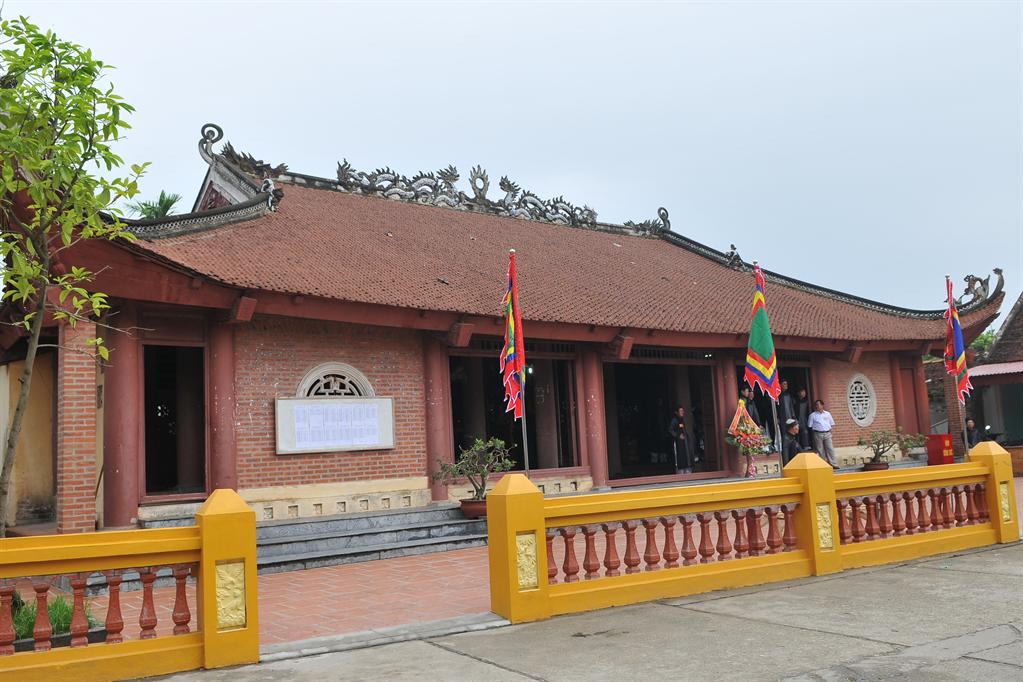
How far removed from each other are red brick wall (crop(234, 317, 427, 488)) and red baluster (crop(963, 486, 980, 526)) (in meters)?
6.50

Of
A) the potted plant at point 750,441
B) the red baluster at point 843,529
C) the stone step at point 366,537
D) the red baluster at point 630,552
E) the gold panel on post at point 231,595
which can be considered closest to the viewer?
the gold panel on post at point 231,595

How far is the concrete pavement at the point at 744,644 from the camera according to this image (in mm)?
4516

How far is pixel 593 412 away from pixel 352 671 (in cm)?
896

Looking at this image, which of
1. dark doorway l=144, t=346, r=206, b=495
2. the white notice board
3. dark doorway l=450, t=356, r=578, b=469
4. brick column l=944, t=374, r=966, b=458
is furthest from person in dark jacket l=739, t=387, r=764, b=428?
dark doorway l=144, t=346, r=206, b=495

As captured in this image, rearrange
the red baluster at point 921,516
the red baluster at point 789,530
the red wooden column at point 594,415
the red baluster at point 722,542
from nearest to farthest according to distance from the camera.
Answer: the red baluster at point 722,542
the red baluster at point 789,530
the red baluster at point 921,516
the red wooden column at point 594,415

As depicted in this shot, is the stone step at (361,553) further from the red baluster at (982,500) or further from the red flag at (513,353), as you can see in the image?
the red baluster at (982,500)

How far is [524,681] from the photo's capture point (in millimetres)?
4434

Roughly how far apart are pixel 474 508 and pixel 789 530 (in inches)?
177

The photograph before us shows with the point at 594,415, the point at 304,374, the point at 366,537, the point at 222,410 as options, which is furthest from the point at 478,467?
the point at 222,410

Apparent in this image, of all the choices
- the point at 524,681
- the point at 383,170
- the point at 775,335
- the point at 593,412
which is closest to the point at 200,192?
the point at 383,170

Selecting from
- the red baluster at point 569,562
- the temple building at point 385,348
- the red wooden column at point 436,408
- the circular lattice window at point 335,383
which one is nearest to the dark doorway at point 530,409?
the temple building at point 385,348

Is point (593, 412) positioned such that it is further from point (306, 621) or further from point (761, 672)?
point (761, 672)

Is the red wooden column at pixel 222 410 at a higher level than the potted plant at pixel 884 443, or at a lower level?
higher

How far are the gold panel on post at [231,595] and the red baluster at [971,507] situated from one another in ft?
24.1
